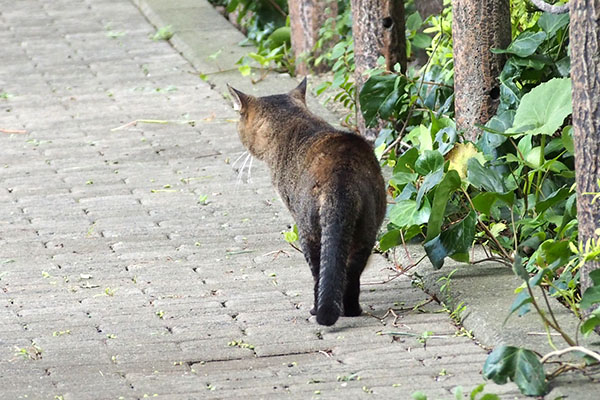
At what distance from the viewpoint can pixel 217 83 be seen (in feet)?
31.3

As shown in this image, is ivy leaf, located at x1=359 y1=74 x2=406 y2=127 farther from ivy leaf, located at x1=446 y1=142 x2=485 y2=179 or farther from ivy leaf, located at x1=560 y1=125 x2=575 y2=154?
ivy leaf, located at x1=560 y1=125 x2=575 y2=154

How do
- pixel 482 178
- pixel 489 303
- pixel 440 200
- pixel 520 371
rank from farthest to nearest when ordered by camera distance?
pixel 482 178 < pixel 440 200 < pixel 489 303 < pixel 520 371

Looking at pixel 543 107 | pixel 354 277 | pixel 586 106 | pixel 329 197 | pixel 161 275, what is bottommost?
pixel 161 275

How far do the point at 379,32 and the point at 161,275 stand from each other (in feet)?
8.25

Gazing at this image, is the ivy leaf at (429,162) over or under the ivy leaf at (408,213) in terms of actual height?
over

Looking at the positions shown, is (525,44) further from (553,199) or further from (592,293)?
(592,293)

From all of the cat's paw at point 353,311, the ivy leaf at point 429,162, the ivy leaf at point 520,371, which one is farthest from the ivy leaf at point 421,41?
the ivy leaf at point 520,371

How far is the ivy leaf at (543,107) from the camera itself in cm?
519

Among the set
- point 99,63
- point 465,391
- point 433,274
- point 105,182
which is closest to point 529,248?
point 433,274

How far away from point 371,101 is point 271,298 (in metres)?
1.86

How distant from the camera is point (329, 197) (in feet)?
15.8

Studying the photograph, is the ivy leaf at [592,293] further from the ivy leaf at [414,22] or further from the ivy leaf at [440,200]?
the ivy leaf at [414,22]

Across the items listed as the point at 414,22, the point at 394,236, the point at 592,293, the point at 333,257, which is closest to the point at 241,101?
the point at 394,236

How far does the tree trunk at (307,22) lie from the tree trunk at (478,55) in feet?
11.4
